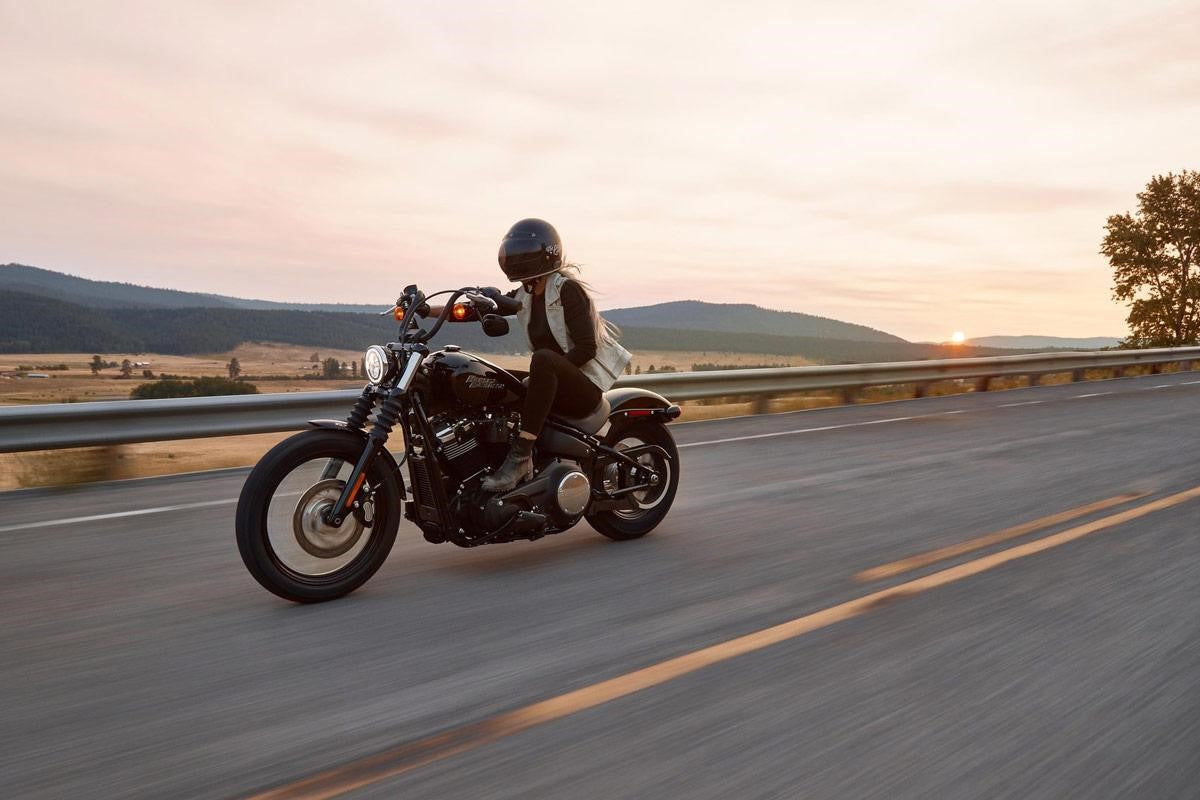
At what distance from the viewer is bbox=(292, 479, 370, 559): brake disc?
4.66 metres

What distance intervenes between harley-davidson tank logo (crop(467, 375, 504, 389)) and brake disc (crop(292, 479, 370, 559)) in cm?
84

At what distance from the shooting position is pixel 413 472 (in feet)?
16.7

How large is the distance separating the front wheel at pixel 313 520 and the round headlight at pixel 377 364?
31 centimetres

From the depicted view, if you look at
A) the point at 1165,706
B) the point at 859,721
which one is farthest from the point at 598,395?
the point at 1165,706

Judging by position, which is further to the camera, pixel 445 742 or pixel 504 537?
pixel 504 537

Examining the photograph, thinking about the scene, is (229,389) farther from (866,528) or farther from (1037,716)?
(1037,716)

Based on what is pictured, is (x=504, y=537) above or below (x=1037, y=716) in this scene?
above

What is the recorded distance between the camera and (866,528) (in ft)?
21.2

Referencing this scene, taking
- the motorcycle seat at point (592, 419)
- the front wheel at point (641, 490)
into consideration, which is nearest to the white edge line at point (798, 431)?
the front wheel at point (641, 490)

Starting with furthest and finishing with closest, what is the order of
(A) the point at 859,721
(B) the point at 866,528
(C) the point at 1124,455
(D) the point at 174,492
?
(C) the point at 1124,455, (D) the point at 174,492, (B) the point at 866,528, (A) the point at 859,721

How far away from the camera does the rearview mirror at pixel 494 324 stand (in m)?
5.06

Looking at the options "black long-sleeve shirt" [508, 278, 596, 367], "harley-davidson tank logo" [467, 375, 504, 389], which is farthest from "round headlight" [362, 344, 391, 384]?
"black long-sleeve shirt" [508, 278, 596, 367]

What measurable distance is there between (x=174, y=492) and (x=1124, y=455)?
860 cm

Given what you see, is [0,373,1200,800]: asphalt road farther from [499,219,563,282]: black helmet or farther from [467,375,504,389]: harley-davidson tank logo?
[499,219,563,282]: black helmet
